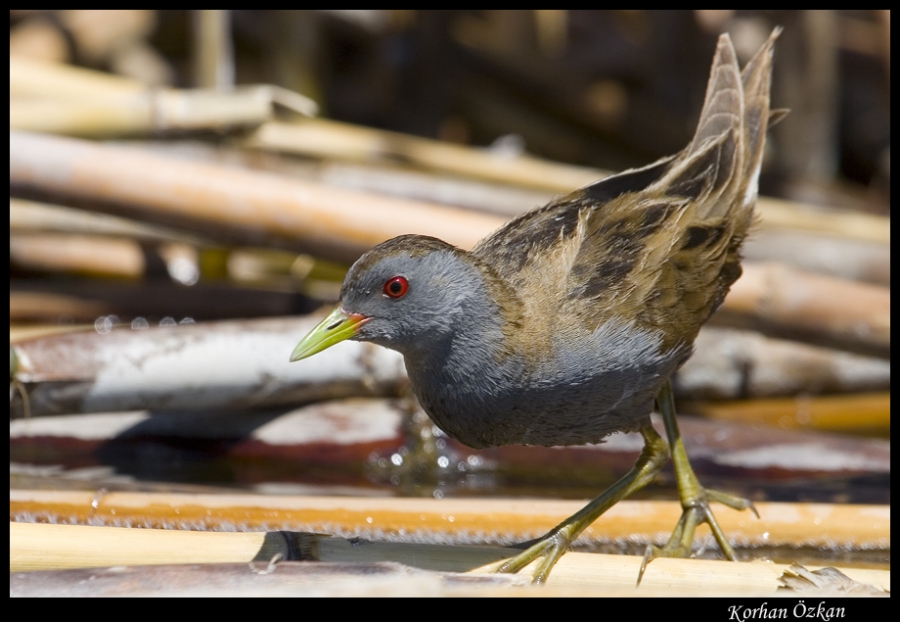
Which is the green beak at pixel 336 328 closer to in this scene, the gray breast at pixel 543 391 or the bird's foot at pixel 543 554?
the gray breast at pixel 543 391

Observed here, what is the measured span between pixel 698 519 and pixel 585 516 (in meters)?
0.39

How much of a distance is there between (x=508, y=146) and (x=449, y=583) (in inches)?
152

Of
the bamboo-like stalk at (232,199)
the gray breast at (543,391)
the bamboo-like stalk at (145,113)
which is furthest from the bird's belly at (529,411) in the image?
the bamboo-like stalk at (145,113)

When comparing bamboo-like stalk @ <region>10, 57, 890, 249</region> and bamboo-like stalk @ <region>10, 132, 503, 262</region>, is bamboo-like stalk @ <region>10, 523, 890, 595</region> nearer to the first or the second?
bamboo-like stalk @ <region>10, 132, 503, 262</region>

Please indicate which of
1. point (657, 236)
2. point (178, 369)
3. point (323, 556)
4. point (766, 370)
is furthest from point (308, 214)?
point (766, 370)

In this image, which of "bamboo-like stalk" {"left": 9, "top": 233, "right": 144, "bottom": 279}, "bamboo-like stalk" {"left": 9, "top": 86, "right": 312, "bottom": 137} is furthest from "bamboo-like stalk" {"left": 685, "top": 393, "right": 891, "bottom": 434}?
"bamboo-like stalk" {"left": 9, "top": 233, "right": 144, "bottom": 279}

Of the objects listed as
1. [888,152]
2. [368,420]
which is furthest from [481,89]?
[368,420]

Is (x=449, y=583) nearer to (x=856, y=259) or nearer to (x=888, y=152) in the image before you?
A: (x=856, y=259)

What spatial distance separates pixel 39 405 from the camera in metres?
2.98

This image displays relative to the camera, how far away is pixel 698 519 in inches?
107

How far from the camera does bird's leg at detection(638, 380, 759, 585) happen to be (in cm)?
264

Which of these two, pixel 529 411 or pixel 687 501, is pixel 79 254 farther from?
pixel 687 501

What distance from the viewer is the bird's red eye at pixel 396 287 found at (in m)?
2.21
